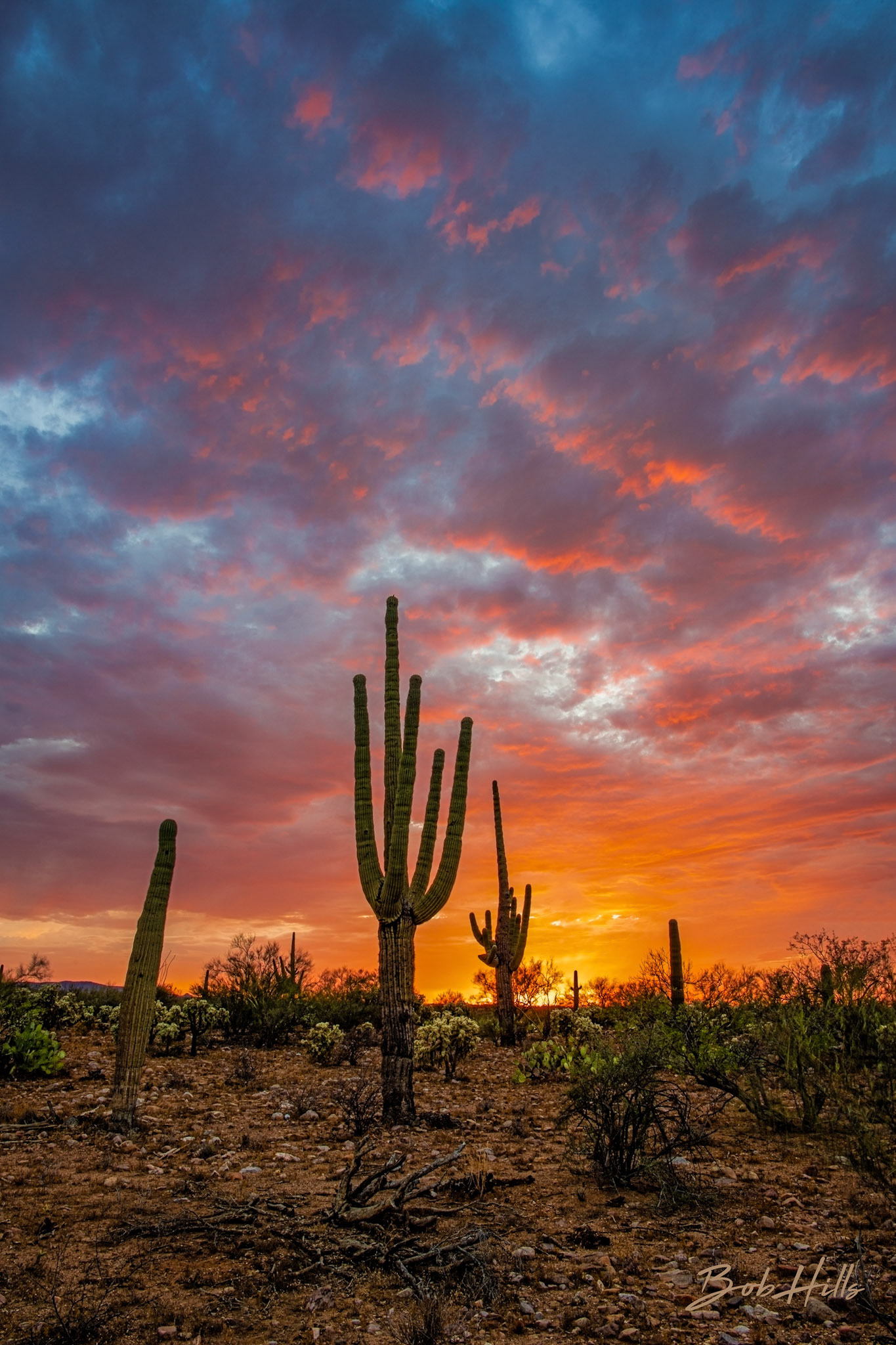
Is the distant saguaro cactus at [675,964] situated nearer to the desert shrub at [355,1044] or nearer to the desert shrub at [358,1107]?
the desert shrub at [355,1044]

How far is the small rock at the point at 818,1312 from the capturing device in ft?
12.6

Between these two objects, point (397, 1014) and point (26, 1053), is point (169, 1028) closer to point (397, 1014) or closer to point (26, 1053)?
point (26, 1053)

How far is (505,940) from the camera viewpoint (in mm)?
18812

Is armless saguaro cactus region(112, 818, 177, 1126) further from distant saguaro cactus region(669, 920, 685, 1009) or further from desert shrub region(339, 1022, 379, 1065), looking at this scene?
distant saguaro cactus region(669, 920, 685, 1009)

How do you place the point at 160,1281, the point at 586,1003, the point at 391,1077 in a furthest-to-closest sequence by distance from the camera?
the point at 586,1003, the point at 391,1077, the point at 160,1281

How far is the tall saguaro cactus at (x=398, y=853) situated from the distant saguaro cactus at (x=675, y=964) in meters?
10.9

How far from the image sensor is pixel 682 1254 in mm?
4699

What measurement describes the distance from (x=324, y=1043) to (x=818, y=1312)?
1169 cm

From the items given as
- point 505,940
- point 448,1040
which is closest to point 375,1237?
point 448,1040

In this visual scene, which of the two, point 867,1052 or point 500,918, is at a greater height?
point 500,918

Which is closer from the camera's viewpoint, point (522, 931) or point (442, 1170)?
point (442, 1170)

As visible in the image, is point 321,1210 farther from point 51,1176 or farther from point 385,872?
point 385,872

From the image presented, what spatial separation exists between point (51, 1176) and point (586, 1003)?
72.5 ft

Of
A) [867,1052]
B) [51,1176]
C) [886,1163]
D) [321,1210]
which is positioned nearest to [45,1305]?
[321,1210]
